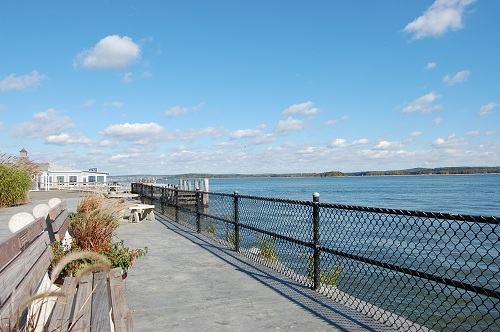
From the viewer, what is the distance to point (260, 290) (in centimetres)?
592

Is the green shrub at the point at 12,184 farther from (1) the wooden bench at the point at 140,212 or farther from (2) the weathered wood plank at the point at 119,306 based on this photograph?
(2) the weathered wood plank at the point at 119,306

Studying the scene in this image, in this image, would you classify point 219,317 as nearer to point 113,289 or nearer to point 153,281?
point 113,289

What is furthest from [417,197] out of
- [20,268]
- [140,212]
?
[20,268]

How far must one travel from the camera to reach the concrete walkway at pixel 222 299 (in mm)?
4605

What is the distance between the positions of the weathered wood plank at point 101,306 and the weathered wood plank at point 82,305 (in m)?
0.04

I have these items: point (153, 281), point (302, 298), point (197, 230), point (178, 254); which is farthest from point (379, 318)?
point (197, 230)

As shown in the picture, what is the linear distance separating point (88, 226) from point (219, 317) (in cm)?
257

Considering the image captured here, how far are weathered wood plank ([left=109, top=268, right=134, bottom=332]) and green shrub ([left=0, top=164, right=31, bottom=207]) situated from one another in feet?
61.0

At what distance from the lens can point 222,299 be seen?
5.54m

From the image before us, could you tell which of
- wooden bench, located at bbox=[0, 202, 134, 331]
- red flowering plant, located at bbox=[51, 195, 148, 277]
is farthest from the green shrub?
wooden bench, located at bbox=[0, 202, 134, 331]

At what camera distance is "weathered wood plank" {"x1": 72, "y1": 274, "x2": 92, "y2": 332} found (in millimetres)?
2895

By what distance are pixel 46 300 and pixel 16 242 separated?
51cm

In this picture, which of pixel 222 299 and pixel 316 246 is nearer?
pixel 222 299

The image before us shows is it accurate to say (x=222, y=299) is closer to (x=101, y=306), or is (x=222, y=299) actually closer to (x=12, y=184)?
(x=101, y=306)
